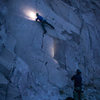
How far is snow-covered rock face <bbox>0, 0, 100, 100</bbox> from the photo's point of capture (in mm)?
5815

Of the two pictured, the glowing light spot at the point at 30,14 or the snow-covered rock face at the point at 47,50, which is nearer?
the snow-covered rock face at the point at 47,50

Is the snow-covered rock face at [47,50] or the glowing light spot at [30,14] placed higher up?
the glowing light spot at [30,14]

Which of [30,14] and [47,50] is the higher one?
[30,14]

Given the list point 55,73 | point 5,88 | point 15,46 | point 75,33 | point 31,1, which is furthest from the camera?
point 75,33

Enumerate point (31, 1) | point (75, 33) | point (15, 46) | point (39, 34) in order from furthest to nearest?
point (75, 33)
point (31, 1)
point (39, 34)
point (15, 46)

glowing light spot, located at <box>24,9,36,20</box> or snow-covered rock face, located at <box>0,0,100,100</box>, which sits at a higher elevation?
glowing light spot, located at <box>24,9,36,20</box>

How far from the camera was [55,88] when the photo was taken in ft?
22.5

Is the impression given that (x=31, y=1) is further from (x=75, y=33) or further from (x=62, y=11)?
(x=75, y=33)

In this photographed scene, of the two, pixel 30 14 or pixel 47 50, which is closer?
pixel 47 50

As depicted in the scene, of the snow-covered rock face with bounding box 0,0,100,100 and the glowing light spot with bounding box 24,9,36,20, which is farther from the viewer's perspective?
the glowing light spot with bounding box 24,9,36,20

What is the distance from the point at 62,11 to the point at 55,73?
15.4 feet

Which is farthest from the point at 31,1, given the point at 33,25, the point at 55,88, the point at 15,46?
the point at 55,88

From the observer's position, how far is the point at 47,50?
7.81 metres

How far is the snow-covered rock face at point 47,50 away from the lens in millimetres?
5815
